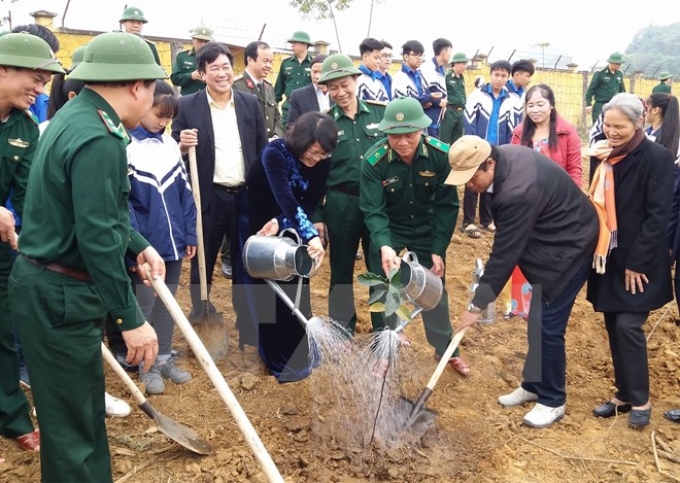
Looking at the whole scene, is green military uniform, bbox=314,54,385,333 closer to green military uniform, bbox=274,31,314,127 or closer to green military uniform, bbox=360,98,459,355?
green military uniform, bbox=360,98,459,355

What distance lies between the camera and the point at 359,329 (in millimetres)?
5258

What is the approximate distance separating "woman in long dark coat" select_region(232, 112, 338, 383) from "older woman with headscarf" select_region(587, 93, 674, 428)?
1550 millimetres

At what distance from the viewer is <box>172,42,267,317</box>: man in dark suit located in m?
4.36

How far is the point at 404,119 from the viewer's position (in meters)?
3.81

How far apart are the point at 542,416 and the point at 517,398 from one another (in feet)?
0.98

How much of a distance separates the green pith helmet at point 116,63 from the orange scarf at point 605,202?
2.45m

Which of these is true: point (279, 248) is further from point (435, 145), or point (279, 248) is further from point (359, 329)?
point (359, 329)

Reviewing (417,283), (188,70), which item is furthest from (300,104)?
(417,283)

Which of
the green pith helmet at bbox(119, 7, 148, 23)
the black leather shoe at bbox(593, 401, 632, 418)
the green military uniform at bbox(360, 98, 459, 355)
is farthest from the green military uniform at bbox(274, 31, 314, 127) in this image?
the black leather shoe at bbox(593, 401, 632, 418)

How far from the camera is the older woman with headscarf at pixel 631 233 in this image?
3.45 m

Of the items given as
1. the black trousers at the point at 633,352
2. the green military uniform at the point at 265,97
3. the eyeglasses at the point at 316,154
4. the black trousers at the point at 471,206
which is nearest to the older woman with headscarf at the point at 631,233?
the black trousers at the point at 633,352

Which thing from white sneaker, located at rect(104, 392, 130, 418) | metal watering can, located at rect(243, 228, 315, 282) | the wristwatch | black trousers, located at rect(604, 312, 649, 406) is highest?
metal watering can, located at rect(243, 228, 315, 282)

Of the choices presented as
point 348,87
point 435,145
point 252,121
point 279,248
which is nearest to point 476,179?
point 435,145

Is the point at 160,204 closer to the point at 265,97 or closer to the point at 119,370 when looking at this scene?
the point at 119,370
